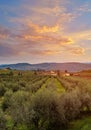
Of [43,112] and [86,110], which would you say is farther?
[86,110]

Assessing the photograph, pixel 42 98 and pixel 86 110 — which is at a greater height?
pixel 42 98

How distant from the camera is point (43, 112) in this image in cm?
5472

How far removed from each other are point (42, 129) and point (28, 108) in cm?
469

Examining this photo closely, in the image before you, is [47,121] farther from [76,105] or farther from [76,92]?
[76,92]

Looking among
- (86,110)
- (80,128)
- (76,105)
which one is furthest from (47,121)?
(86,110)

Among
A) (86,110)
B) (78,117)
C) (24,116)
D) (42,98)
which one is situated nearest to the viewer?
(24,116)

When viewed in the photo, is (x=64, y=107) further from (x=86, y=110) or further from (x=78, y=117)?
(x=86, y=110)

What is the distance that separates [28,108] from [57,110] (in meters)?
6.14

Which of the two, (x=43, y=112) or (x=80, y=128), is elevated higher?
(x=43, y=112)

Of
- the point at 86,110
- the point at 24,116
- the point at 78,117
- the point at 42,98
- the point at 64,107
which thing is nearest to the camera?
the point at 24,116

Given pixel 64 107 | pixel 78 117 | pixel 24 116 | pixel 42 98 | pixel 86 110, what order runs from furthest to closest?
pixel 86 110 < pixel 78 117 < pixel 64 107 < pixel 42 98 < pixel 24 116

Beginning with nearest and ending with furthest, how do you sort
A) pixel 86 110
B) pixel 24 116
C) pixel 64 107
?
pixel 24 116
pixel 64 107
pixel 86 110

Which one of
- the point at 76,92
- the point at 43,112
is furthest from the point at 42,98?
the point at 76,92

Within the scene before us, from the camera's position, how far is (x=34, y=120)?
53.8 metres
